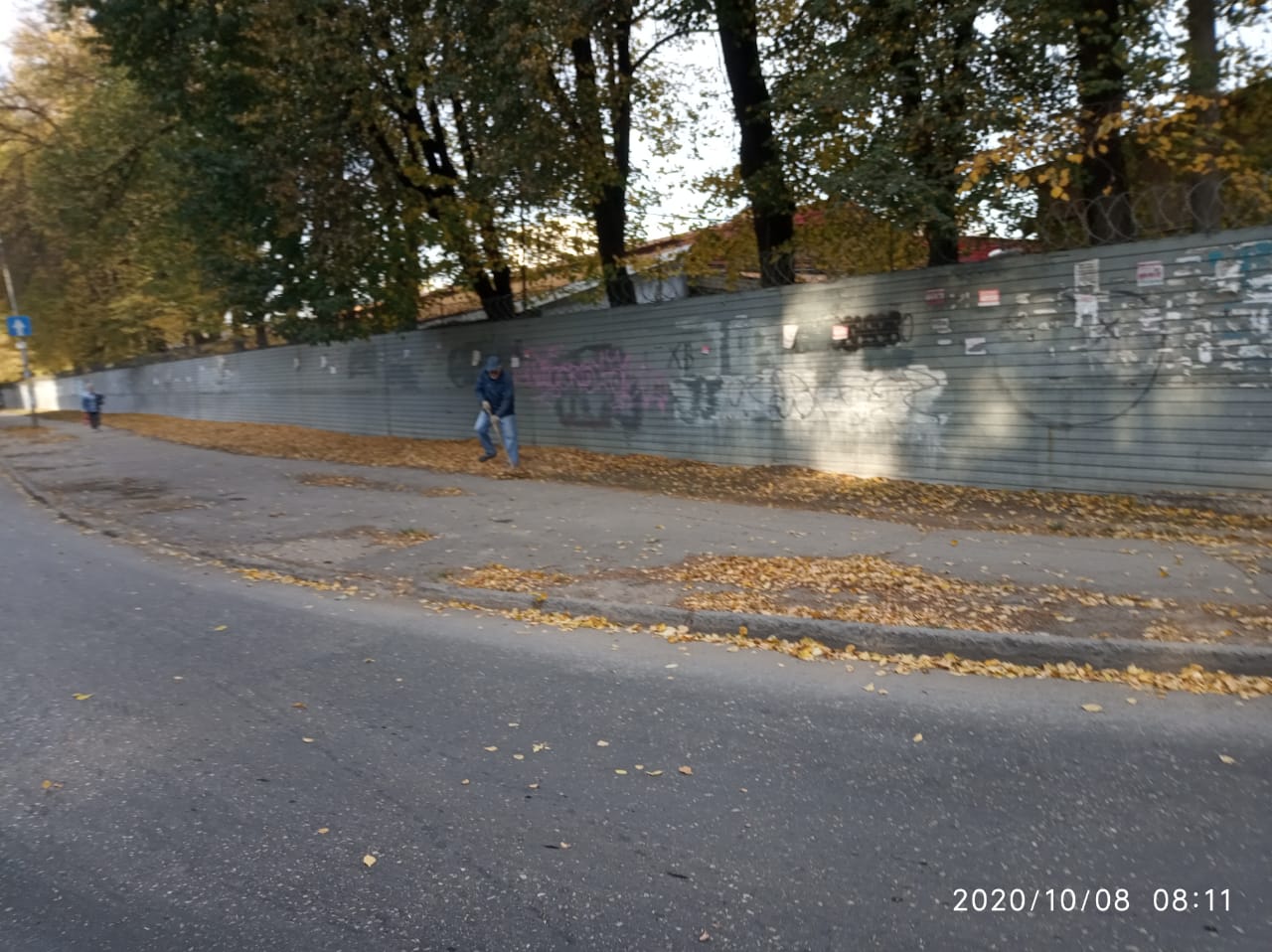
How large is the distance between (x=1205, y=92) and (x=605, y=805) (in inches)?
343

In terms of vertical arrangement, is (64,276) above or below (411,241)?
above

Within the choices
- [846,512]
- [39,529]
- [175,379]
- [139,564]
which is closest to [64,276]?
[175,379]

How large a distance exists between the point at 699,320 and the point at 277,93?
7.01m

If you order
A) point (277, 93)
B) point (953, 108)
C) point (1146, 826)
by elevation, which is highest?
point (277, 93)

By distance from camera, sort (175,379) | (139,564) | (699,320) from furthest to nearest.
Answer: (175,379)
(699,320)
(139,564)

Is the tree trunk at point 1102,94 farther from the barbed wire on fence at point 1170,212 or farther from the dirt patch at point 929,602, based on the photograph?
the dirt patch at point 929,602

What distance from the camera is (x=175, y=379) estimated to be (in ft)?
101

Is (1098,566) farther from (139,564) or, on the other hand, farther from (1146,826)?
(139,564)

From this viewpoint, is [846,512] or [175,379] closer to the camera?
[846,512]

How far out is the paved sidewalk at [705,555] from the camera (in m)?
5.37

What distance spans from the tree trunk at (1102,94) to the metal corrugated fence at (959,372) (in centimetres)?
28

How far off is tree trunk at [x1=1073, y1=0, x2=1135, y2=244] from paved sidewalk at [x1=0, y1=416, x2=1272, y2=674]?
124 inches

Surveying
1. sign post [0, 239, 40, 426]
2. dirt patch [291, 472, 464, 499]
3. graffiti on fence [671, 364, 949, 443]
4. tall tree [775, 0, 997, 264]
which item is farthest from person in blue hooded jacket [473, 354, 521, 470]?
sign post [0, 239, 40, 426]

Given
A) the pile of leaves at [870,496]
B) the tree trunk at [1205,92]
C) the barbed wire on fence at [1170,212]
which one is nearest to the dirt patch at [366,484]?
the pile of leaves at [870,496]
